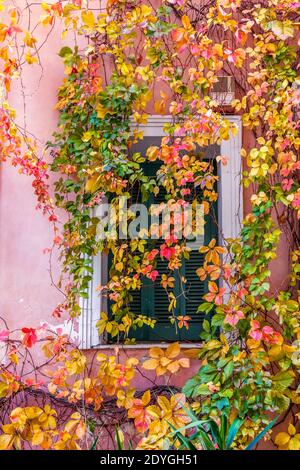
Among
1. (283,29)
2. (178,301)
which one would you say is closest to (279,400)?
(178,301)

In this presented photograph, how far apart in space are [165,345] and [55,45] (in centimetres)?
252

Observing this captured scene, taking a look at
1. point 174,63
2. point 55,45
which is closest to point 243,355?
point 174,63

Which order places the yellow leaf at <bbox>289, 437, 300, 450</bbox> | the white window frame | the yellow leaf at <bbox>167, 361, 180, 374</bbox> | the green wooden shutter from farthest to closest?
1. the green wooden shutter
2. the white window frame
3. the yellow leaf at <bbox>167, 361, 180, 374</bbox>
4. the yellow leaf at <bbox>289, 437, 300, 450</bbox>

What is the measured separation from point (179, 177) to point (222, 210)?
21.2 inches

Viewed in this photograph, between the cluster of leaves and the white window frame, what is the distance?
0.32 feet

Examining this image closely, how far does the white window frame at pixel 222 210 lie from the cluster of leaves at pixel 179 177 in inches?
3.8

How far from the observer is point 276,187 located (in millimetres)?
4680

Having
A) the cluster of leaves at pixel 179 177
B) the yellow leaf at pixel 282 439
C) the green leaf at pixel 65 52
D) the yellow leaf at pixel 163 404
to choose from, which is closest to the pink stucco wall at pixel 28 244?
the cluster of leaves at pixel 179 177

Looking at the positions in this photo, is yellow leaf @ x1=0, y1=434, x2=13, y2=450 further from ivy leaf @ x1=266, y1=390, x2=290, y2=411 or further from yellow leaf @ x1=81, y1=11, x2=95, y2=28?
yellow leaf @ x1=81, y1=11, x2=95, y2=28

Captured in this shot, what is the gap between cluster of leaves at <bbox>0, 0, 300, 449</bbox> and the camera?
14.4 feet

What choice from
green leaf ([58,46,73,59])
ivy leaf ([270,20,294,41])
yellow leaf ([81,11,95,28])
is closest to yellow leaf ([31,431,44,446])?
green leaf ([58,46,73,59])

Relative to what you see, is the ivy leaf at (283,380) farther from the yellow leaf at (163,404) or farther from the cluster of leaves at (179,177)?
the yellow leaf at (163,404)

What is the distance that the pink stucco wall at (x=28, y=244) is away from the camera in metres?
4.96

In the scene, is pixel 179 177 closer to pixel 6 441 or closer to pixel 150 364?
pixel 150 364
